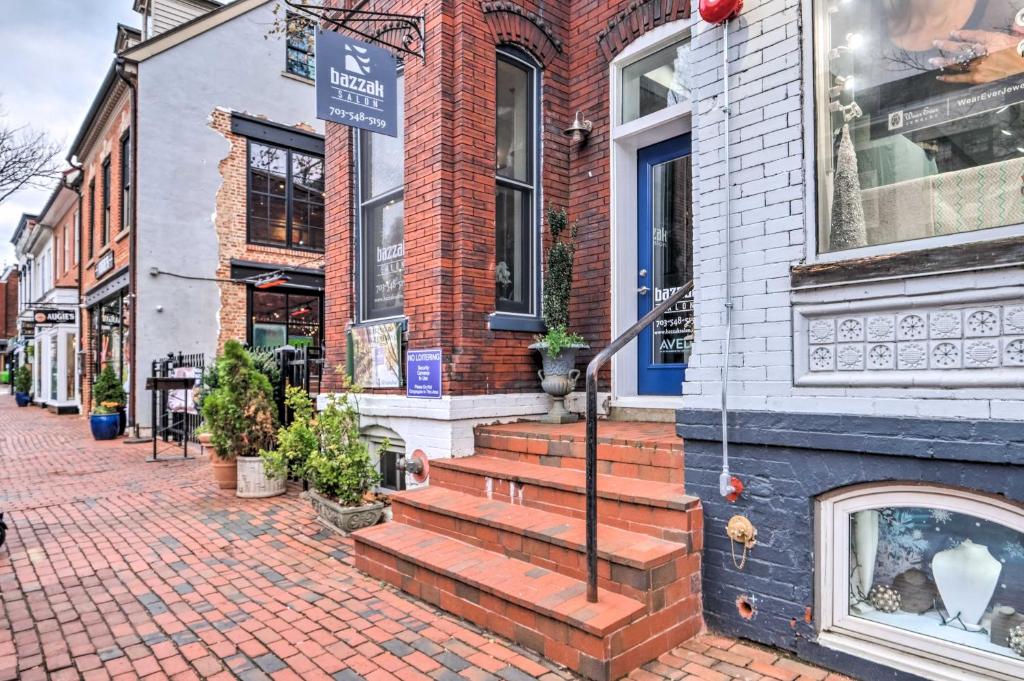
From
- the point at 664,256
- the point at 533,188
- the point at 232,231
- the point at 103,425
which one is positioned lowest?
the point at 103,425

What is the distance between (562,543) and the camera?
10.9 feet

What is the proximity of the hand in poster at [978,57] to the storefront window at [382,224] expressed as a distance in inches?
156

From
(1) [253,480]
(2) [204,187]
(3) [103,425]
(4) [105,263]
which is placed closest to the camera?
(1) [253,480]

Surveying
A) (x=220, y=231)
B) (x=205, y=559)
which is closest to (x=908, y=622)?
(x=205, y=559)

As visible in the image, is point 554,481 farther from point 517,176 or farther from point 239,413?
point 239,413

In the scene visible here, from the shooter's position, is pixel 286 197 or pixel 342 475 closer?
pixel 342 475

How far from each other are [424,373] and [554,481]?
1647 millimetres

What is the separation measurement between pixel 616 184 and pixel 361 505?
3535 millimetres

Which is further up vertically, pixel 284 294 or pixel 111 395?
pixel 284 294

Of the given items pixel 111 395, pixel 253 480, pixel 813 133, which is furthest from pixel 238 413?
pixel 111 395

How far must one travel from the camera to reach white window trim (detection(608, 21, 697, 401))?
515 centimetres

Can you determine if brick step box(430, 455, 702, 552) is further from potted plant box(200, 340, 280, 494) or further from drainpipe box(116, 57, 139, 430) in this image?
drainpipe box(116, 57, 139, 430)

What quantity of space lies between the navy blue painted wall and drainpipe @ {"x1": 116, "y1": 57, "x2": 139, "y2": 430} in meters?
11.7

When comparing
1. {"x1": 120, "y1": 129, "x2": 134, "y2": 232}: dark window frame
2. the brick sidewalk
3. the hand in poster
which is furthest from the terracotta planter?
{"x1": 120, "y1": 129, "x2": 134, "y2": 232}: dark window frame
